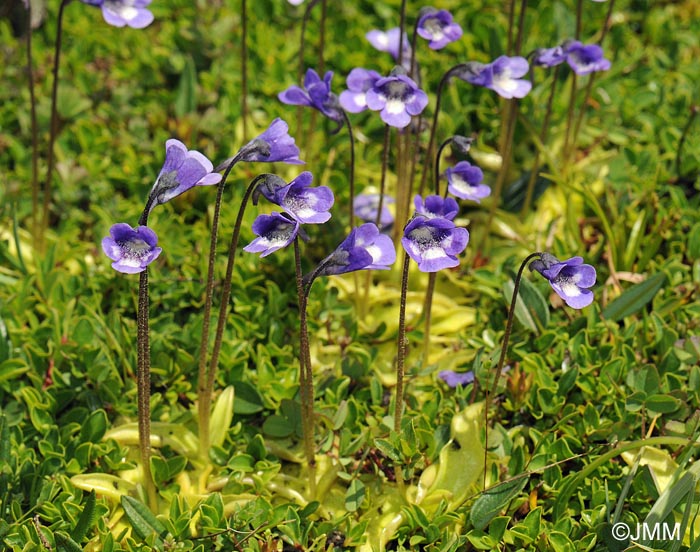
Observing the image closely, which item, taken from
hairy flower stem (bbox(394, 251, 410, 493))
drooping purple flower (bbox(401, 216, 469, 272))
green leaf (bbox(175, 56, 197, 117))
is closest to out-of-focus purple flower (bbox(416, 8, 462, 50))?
hairy flower stem (bbox(394, 251, 410, 493))

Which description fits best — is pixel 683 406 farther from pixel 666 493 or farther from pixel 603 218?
pixel 603 218

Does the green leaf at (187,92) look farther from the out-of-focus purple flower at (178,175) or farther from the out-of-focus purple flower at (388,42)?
the out-of-focus purple flower at (178,175)

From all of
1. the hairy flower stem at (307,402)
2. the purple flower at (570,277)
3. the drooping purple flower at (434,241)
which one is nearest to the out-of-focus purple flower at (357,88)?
the hairy flower stem at (307,402)

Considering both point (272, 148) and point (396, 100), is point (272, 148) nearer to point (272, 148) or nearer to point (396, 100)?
point (272, 148)

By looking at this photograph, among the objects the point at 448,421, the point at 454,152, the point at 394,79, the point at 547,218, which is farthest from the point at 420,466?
the point at 454,152

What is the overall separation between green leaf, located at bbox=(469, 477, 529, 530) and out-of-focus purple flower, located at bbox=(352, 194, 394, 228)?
4.71 feet

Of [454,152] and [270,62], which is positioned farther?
[270,62]

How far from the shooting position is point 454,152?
4531mm

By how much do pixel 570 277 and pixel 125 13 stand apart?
213 centimetres

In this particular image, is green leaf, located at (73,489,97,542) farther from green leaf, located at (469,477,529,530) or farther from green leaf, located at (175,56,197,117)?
green leaf, located at (175,56,197,117)

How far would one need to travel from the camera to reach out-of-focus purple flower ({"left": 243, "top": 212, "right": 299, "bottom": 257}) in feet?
7.86

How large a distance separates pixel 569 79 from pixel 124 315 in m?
2.77

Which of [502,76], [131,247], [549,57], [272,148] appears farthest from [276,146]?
[549,57]

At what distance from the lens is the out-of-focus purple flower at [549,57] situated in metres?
3.47
